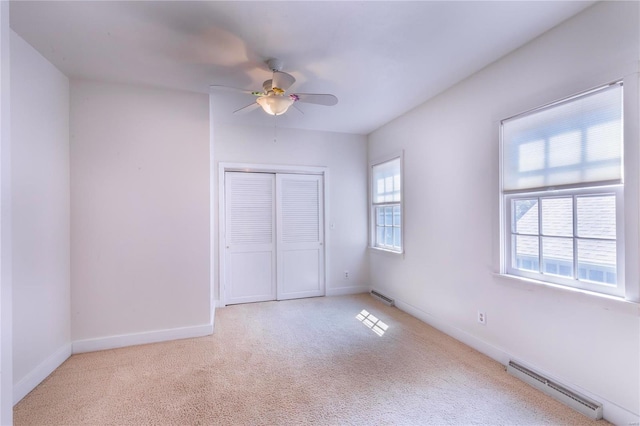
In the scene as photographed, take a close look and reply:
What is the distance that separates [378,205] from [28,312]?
4.09 metres

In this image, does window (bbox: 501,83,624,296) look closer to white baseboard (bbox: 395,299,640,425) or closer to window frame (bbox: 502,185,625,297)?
window frame (bbox: 502,185,625,297)

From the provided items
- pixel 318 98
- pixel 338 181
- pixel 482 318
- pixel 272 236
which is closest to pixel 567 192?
pixel 482 318

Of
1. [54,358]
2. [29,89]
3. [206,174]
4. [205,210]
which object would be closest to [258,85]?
[206,174]

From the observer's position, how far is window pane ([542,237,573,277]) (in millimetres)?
2037

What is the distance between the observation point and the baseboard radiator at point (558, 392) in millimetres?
1806

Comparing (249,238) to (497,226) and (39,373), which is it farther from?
(497,226)

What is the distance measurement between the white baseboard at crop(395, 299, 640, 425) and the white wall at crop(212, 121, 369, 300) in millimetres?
1046

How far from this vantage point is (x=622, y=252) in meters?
1.73

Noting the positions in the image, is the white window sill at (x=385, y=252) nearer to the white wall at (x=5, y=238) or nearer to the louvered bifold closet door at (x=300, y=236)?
the louvered bifold closet door at (x=300, y=236)

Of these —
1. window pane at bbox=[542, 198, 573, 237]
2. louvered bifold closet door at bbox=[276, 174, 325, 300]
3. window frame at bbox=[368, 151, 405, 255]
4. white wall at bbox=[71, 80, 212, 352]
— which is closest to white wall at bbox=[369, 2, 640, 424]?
window frame at bbox=[368, 151, 405, 255]

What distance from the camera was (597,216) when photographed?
73.8 inches

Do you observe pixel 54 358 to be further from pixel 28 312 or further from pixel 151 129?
pixel 151 129

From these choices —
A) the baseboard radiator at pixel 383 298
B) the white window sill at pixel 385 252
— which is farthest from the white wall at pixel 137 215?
the white window sill at pixel 385 252

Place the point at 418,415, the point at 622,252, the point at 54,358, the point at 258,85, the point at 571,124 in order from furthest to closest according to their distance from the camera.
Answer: the point at 258,85
the point at 54,358
the point at 571,124
the point at 418,415
the point at 622,252
